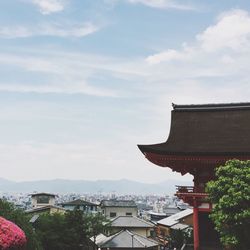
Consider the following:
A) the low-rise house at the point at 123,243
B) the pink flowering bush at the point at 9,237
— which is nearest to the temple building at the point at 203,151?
the pink flowering bush at the point at 9,237

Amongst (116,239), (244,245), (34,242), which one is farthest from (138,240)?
(244,245)

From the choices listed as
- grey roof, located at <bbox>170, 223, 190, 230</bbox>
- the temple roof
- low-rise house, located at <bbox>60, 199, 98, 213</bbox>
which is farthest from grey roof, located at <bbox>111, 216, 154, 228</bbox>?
the temple roof

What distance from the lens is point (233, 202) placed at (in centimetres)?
1692

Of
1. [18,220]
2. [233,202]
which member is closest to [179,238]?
[18,220]

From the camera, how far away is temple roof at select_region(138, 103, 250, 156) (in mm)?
21438

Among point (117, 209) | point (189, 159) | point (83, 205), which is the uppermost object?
point (189, 159)

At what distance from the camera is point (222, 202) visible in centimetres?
1716

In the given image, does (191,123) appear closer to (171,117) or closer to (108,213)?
(171,117)

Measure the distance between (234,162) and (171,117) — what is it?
7805mm

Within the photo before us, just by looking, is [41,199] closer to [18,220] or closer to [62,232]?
[62,232]

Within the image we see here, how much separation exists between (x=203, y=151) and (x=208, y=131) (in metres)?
2.45

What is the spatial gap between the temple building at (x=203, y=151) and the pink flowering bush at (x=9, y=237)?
9866mm

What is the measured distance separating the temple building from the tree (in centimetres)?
314

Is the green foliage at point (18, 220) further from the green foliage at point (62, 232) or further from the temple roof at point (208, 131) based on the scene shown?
the green foliage at point (62, 232)
